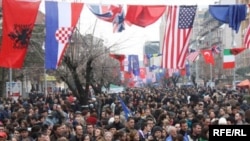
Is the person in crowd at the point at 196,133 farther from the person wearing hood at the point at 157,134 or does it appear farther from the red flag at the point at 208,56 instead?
the red flag at the point at 208,56

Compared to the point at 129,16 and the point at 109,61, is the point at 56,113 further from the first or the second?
the point at 109,61

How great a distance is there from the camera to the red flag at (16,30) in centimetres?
1277

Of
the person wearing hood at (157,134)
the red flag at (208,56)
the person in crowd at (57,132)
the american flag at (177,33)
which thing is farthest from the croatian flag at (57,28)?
the red flag at (208,56)

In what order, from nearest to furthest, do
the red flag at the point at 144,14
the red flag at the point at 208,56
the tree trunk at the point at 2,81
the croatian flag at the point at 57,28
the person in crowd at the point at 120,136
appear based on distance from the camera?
the person in crowd at the point at 120,136
the croatian flag at the point at 57,28
the red flag at the point at 144,14
the red flag at the point at 208,56
the tree trunk at the point at 2,81

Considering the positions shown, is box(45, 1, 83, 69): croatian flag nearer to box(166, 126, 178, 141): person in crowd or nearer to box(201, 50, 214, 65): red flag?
box(166, 126, 178, 141): person in crowd

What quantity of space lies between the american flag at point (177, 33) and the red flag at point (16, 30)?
465 cm

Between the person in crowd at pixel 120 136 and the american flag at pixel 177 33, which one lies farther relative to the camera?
the american flag at pixel 177 33

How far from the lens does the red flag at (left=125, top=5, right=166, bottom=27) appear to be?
51.2 ft

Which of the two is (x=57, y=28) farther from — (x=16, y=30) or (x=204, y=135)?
(x=204, y=135)

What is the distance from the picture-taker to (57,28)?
45.6ft

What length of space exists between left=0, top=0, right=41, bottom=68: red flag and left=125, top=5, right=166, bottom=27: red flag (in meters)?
3.48

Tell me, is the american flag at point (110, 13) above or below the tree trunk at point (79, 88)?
above

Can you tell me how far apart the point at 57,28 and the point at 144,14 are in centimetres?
308

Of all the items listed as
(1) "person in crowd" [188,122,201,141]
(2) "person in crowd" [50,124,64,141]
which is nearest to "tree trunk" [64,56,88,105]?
(2) "person in crowd" [50,124,64,141]
